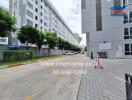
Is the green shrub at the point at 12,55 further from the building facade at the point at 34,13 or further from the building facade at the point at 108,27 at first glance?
the building facade at the point at 108,27

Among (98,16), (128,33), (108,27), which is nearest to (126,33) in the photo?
(128,33)

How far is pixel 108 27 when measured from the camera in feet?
111

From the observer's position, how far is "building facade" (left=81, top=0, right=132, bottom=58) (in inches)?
1228

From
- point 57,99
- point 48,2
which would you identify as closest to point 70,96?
point 57,99

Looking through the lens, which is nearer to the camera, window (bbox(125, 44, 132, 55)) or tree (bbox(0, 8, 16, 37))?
tree (bbox(0, 8, 16, 37))

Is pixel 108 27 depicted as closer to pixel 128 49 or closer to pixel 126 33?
pixel 126 33

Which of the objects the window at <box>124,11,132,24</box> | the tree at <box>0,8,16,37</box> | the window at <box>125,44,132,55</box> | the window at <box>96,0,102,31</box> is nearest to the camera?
the tree at <box>0,8,16,37</box>

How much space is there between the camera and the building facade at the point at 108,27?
102 ft

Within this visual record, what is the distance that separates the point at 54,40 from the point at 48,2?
25.0 m

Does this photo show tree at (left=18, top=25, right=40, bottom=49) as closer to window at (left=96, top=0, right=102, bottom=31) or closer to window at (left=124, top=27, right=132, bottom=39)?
window at (left=96, top=0, right=102, bottom=31)

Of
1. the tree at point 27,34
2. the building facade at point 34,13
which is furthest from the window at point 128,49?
the building facade at point 34,13

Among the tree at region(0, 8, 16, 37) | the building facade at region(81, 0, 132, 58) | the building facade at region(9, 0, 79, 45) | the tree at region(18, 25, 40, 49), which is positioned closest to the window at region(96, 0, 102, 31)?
the building facade at region(81, 0, 132, 58)

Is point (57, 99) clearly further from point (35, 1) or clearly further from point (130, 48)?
point (35, 1)

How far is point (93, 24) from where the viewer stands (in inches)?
1431
